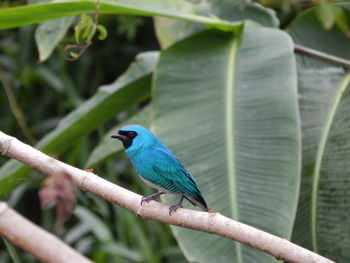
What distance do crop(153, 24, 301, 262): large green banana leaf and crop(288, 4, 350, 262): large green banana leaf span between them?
0.28m

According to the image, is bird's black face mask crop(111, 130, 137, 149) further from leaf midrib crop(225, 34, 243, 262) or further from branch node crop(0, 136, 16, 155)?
branch node crop(0, 136, 16, 155)

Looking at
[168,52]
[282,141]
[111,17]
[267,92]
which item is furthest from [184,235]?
[111,17]

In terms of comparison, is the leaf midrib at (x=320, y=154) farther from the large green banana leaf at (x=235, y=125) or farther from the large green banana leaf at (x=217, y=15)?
the large green banana leaf at (x=217, y=15)

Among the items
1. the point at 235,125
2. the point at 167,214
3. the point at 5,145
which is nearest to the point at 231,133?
the point at 235,125

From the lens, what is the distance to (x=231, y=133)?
3.10 metres

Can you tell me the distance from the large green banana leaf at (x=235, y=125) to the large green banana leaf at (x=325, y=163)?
0.28 metres

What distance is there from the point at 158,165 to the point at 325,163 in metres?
0.88

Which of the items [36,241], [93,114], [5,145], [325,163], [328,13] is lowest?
[325,163]

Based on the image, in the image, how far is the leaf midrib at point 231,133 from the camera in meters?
2.88

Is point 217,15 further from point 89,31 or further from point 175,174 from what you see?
point 175,174

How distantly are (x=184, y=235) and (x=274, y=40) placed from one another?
44.2 inches

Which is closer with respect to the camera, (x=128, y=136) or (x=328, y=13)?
(x=128, y=136)

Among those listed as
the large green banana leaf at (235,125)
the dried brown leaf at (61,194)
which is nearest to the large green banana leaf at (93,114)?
the large green banana leaf at (235,125)

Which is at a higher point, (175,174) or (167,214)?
(167,214)
